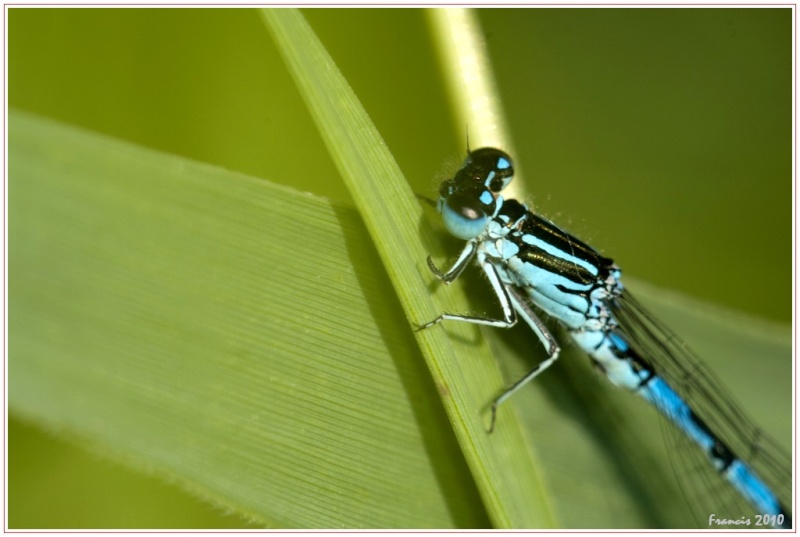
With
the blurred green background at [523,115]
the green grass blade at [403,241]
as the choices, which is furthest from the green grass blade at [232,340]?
the blurred green background at [523,115]

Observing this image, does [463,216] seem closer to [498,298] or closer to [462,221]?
[462,221]

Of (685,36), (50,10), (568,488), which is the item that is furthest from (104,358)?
(685,36)

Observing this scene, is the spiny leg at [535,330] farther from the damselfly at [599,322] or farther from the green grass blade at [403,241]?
the green grass blade at [403,241]

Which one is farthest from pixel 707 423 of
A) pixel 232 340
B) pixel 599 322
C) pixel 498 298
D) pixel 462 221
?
pixel 232 340

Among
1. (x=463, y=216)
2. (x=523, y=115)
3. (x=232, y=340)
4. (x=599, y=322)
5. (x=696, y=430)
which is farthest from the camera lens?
(x=523, y=115)

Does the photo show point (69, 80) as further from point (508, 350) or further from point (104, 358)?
→ point (508, 350)

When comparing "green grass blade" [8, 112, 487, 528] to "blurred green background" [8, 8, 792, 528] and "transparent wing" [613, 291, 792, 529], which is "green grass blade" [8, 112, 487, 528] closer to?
"blurred green background" [8, 8, 792, 528]
